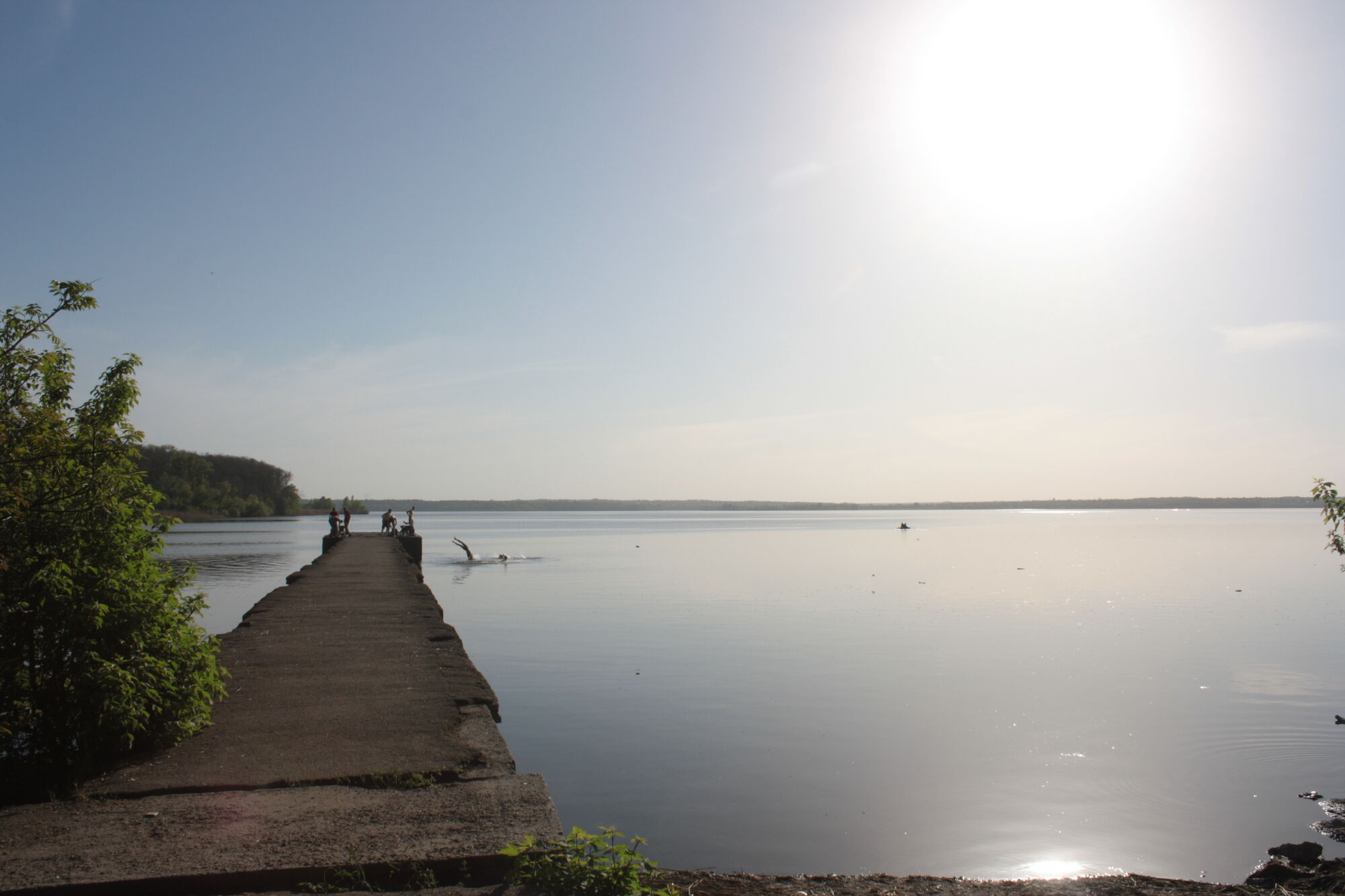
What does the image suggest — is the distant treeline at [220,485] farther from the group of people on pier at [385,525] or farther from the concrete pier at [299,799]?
the concrete pier at [299,799]

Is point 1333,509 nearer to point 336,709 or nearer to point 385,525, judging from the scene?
point 336,709

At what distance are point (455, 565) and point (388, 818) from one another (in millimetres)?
34800

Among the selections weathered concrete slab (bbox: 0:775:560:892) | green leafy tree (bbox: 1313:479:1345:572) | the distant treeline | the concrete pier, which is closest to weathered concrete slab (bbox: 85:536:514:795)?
the concrete pier

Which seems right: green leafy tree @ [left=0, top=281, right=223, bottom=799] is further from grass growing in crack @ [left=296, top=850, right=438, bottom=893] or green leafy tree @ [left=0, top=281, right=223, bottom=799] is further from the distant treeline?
the distant treeline

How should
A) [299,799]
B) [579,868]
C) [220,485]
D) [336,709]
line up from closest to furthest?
[579,868]
[299,799]
[336,709]
[220,485]

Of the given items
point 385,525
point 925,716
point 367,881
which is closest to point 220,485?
point 385,525

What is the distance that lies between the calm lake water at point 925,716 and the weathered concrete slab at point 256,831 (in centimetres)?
246

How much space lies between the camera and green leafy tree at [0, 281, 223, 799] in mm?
5312

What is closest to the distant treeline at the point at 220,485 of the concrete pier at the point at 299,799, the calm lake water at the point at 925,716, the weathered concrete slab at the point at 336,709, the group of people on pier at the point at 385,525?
the group of people on pier at the point at 385,525

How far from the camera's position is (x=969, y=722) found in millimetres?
11383

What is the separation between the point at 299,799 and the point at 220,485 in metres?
120

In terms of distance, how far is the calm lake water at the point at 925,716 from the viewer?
7.67 meters

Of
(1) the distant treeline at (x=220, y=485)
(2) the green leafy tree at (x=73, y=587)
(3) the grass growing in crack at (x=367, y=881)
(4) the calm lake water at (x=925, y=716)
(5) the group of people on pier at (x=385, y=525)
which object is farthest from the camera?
(1) the distant treeline at (x=220, y=485)

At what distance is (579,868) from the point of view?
4.11m
